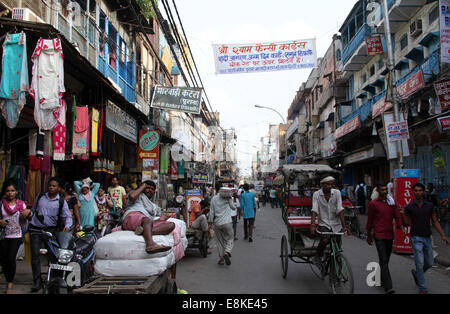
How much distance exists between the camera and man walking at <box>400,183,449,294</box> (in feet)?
19.8

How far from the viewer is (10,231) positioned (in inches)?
233

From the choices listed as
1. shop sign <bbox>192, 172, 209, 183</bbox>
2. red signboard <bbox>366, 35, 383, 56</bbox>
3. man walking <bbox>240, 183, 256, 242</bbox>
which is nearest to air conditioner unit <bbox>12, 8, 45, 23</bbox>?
man walking <bbox>240, 183, 256, 242</bbox>

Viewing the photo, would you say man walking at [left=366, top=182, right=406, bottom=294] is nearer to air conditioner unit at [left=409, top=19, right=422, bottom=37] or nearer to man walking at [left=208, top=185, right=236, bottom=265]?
man walking at [left=208, top=185, right=236, bottom=265]

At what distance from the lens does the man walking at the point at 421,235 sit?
6.02 meters

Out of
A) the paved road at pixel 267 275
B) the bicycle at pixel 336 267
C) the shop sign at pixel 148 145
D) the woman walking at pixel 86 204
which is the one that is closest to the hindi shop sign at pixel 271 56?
the shop sign at pixel 148 145

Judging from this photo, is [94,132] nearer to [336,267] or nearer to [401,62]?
[336,267]

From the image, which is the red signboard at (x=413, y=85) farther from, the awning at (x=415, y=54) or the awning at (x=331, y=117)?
the awning at (x=331, y=117)

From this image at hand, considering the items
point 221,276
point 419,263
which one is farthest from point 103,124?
point 419,263

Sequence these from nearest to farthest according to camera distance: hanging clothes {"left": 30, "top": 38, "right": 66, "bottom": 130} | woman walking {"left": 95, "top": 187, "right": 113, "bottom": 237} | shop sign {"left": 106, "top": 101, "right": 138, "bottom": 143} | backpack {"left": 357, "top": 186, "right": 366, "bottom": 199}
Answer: hanging clothes {"left": 30, "top": 38, "right": 66, "bottom": 130} → woman walking {"left": 95, "top": 187, "right": 113, "bottom": 237} → shop sign {"left": 106, "top": 101, "right": 138, "bottom": 143} → backpack {"left": 357, "top": 186, "right": 366, "bottom": 199}

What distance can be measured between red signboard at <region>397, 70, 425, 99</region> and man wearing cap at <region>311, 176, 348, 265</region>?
9.32 meters

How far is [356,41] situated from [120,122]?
1738cm

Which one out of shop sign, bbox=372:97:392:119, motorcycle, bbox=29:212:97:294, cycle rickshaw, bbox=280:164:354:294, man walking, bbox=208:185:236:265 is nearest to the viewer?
motorcycle, bbox=29:212:97:294

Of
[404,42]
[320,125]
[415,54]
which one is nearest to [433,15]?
[415,54]

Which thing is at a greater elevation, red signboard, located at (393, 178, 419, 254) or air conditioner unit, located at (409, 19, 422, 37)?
air conditioner unit, located at (409, 19, 422, 37)
